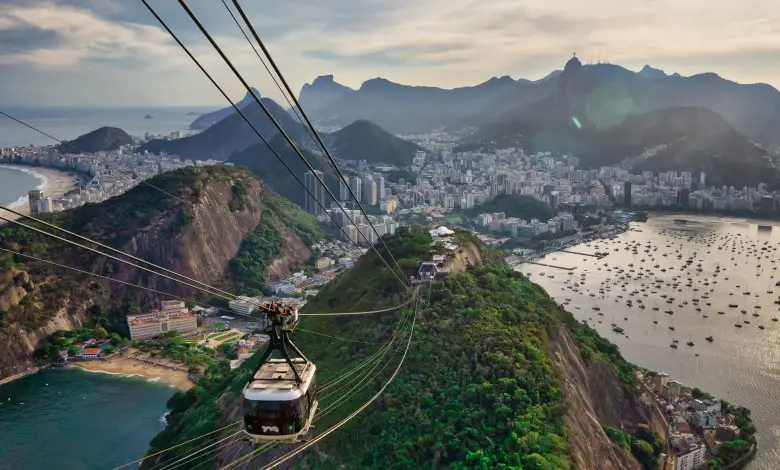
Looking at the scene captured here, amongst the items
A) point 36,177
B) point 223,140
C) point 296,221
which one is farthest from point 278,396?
point 223,140

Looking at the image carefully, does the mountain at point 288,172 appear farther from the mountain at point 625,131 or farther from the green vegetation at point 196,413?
the mountain at point 625,131

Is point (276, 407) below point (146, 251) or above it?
above

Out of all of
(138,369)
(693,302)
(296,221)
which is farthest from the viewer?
(296,221)

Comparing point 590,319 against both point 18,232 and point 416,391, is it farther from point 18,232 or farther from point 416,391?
point 18,232

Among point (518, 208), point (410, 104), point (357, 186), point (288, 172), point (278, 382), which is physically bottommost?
point (518, 208)

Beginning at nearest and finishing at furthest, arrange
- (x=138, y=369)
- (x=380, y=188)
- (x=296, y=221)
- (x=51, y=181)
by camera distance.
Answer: (x=138, y=369), (x=296, y=221), (x=380, y=188), (x=51, y=181)

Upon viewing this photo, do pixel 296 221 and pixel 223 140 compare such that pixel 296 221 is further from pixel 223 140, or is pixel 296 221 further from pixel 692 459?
pixel 223 140

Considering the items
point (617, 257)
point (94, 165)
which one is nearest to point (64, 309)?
point (617, 257)
